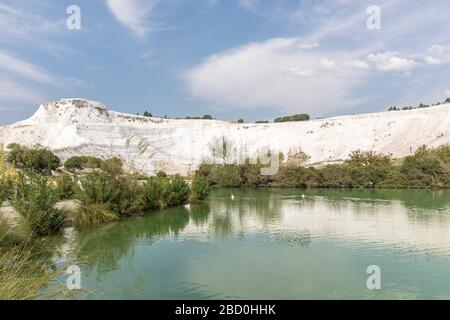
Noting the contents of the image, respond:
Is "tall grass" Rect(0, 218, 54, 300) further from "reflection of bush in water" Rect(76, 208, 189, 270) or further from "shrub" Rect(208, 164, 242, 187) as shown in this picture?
"shrub" Rect(208, 164, 242, 187)

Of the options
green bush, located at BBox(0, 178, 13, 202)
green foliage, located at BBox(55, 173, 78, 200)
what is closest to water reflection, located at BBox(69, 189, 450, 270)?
green bush, located at BBox(0, 178, 13, 202)

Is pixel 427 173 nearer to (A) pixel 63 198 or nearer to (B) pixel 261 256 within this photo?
(A) pixel 63 198

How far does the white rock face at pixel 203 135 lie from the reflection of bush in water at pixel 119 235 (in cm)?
3315

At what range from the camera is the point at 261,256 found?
1073 centimetres

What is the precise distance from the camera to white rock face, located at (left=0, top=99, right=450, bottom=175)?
54.1m

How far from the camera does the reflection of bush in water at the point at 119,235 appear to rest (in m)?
10.8

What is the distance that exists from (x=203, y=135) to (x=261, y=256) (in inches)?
2241

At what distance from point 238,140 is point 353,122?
1764 cm

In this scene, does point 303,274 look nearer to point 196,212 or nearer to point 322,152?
point 196,212

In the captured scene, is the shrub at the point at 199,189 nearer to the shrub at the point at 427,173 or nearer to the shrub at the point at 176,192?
the shrub at the point at 176,192

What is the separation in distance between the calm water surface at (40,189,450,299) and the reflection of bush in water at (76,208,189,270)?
0.03 meters

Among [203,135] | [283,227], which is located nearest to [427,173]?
[283,227]

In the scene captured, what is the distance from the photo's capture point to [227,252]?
11312 millimetres

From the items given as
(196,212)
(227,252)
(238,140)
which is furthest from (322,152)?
(227,252)
